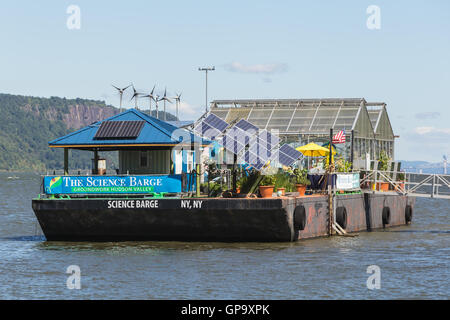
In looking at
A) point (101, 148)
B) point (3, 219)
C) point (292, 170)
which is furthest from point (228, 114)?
point (101, 148)

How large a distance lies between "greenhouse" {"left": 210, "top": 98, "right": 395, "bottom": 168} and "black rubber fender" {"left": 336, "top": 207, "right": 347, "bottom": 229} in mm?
19030

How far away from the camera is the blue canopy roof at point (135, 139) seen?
38469 millimetres

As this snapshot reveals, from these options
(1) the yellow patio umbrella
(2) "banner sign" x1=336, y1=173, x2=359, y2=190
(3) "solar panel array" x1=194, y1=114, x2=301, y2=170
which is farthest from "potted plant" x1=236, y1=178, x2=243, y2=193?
(1) the yellow patio umbrella

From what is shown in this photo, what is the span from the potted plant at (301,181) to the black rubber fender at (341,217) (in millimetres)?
2121

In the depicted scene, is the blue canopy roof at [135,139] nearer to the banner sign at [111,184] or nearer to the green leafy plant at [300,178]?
the banner sign at [111,184]

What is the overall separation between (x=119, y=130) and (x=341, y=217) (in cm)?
1249

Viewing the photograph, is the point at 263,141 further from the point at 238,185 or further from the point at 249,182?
the point at 249,182

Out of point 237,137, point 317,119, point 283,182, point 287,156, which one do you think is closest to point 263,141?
point 237,137

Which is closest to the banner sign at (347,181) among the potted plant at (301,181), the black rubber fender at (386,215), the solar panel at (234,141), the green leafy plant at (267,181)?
the potted plant at (301,181)

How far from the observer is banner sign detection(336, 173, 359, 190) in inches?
1802

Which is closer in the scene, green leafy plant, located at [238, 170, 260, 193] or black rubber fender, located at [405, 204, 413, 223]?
green leafy plant, located at [238, 170, 260, 193]

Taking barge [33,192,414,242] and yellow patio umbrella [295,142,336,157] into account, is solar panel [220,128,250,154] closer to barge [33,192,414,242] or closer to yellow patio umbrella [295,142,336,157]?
barge [33,192,414,242]
